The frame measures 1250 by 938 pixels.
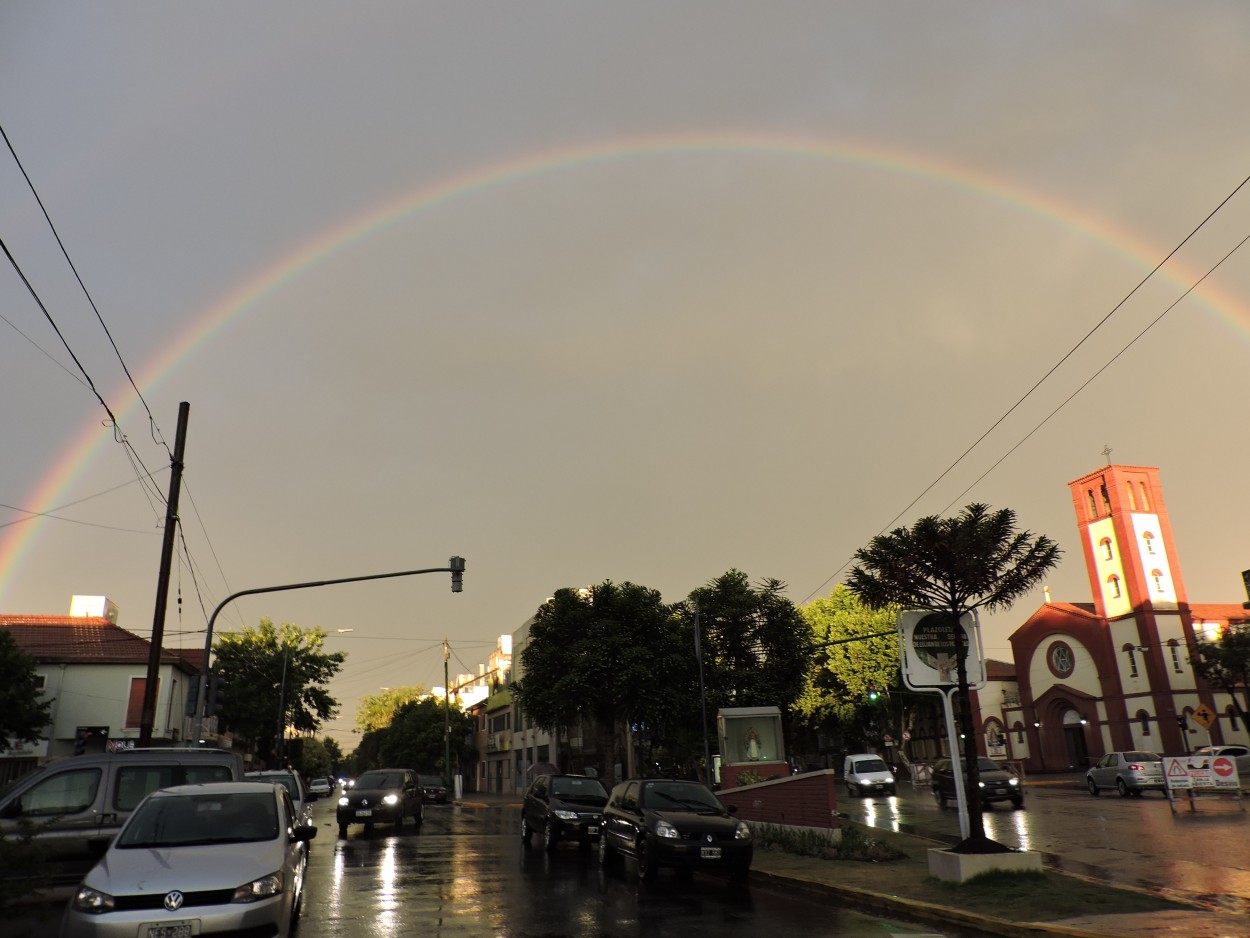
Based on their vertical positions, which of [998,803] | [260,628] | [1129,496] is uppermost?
[1129,496]

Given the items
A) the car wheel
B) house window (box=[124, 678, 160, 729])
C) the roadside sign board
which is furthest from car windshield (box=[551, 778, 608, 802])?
house window (box=[124, 678, 160, 729])

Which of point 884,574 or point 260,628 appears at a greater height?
point 260,628

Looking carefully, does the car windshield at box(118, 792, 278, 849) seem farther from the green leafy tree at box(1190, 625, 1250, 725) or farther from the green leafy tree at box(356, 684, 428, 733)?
the green leafy tree at box(356, 684, 428, 733)

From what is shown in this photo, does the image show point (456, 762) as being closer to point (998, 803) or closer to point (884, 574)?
point (998, 803)

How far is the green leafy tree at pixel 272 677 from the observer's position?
186 feet

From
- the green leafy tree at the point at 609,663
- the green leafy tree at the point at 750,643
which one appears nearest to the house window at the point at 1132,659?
the green leafy tree at the point at 750,643

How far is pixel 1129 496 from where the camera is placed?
2466 inches

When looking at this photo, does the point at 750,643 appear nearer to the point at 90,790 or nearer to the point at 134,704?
the point at 134,704

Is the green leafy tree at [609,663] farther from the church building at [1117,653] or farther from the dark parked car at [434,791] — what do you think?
the church building at [1117,653]

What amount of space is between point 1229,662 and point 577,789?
4376cm

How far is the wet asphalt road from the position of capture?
32.9 ft

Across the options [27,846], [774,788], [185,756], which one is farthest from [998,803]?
[27,846]

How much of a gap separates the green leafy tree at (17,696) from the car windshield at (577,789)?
26.9 metres

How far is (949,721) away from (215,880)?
11.2 m
